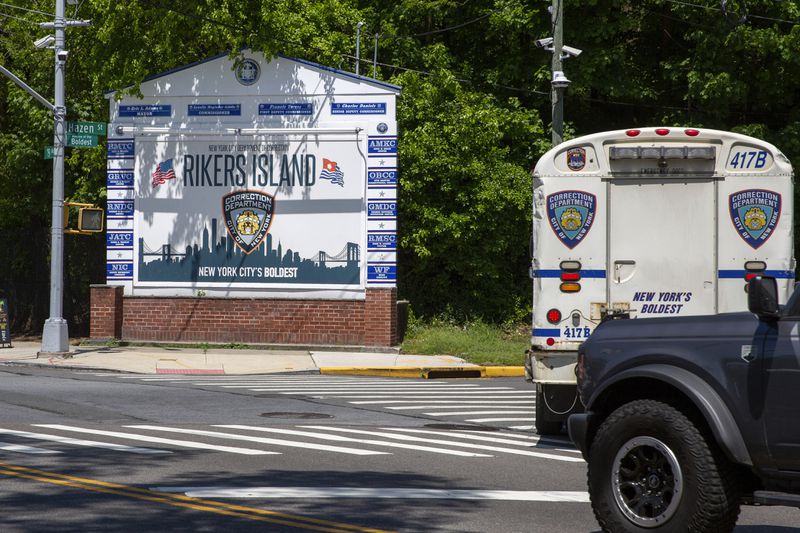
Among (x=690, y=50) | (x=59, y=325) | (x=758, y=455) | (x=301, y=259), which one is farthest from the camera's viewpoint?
(x=690, y=50)

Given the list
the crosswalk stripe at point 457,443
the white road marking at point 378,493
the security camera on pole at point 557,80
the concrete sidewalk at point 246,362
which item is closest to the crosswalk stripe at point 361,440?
the crosswalk stripe at point 457,443

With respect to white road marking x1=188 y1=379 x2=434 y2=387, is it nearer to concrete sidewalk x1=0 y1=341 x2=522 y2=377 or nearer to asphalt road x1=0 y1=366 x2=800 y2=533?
asphalt road x1=0 y1=366 x2=800 y2=533

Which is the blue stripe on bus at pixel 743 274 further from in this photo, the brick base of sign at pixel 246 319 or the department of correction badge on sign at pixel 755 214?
the brick base of sign at pixel 246 319

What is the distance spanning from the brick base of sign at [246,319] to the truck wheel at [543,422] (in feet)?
40.5

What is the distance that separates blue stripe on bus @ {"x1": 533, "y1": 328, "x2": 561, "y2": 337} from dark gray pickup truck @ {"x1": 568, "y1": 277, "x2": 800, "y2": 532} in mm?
4555

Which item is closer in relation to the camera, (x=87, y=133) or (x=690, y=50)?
(x=87, y=133)

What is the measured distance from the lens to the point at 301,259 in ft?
87.0

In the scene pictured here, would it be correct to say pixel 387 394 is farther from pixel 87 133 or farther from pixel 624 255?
pixel 87 133

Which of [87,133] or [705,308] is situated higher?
[87,133]

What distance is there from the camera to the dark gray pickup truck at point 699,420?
23.0 ft

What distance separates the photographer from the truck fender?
7070mm

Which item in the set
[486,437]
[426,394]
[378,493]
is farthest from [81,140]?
[378,493]

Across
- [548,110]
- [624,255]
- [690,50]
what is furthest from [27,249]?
[624,255]

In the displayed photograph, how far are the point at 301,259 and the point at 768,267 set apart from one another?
609 inches
